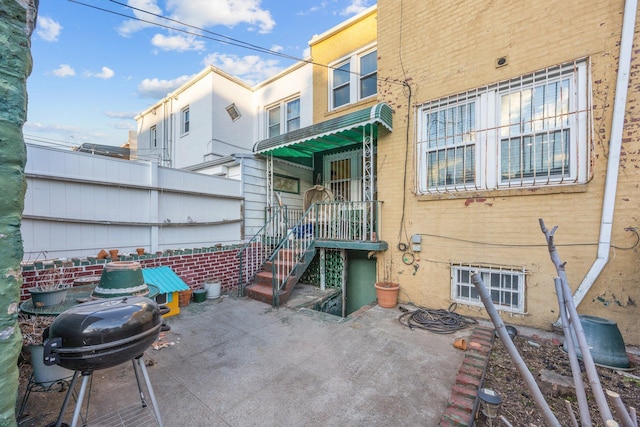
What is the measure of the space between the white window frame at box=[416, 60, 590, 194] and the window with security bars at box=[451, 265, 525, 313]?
1362mm

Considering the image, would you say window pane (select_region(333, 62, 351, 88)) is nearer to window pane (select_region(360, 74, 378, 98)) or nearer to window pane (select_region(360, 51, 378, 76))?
window pane (select_region(360, 51, 378, 76))

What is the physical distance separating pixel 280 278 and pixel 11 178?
4715mm

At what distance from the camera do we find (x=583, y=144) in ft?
12.1

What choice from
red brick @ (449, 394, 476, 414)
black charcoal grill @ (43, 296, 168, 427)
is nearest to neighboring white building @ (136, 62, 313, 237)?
black charcoal grill @ (43, 296, 168, 427)

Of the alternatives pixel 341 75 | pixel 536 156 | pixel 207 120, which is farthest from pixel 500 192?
pixel 207 120

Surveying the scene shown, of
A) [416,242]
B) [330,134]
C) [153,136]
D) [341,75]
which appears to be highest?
[341,75]

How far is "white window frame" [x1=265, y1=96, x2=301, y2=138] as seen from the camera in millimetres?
8844

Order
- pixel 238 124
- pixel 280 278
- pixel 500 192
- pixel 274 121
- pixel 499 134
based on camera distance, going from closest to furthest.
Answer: pixel 500 192, pixel 499 134, pixel 280 278, pixel 274 121, pixel 238 124

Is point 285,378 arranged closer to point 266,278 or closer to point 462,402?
point 462,402

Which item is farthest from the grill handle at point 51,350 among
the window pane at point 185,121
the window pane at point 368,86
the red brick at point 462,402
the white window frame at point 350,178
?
the window pane at point 185,121

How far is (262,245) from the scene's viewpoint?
22.3 feet

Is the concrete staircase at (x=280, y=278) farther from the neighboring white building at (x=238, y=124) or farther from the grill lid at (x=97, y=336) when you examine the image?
the grill lid at (x=97, y=336)


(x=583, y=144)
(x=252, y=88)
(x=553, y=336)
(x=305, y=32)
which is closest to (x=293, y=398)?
(x=553, y=336)

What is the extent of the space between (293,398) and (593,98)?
5.31 meters
